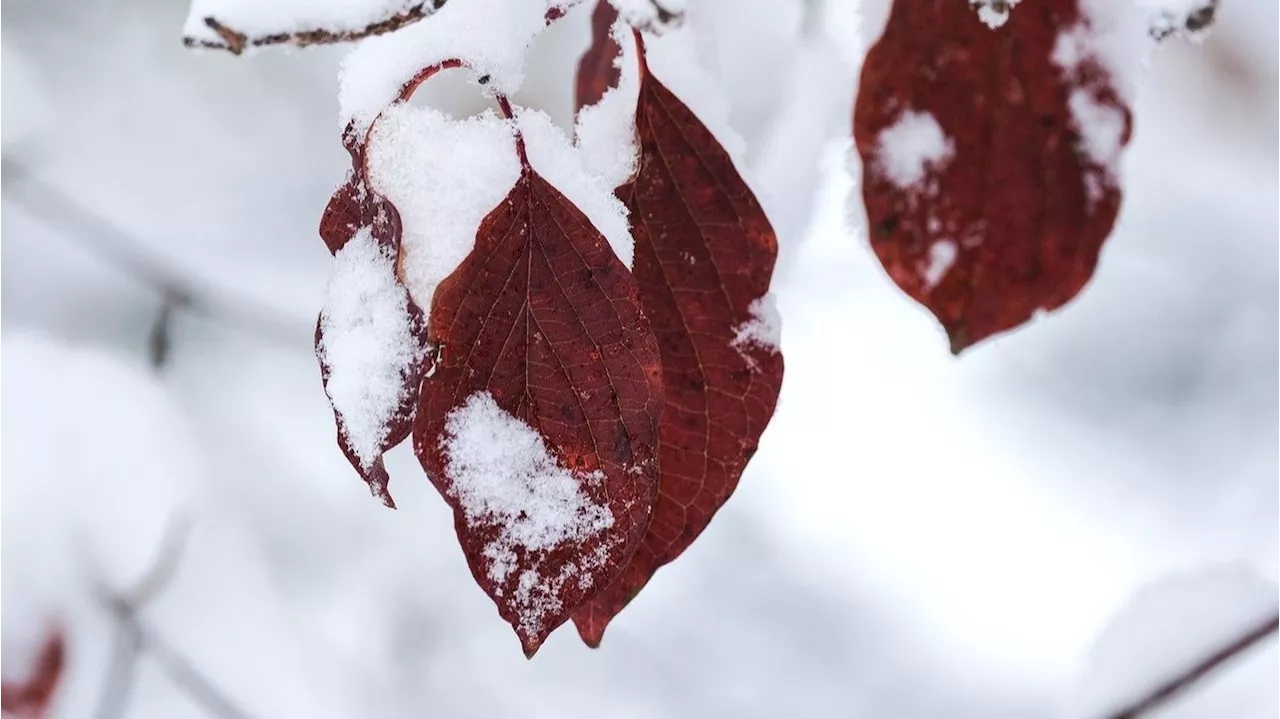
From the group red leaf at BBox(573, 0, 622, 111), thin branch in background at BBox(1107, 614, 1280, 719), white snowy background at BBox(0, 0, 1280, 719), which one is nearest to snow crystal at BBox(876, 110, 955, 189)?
red leaf at BBox(573, 0, 622, 111)

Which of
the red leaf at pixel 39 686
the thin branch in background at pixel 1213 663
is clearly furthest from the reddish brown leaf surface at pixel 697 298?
the red leaf at pixel 39 686

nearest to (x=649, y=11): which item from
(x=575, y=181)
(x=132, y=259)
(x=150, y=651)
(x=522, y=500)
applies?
(x=575, y=181)

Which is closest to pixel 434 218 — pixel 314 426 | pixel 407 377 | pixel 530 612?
pixel 407 377

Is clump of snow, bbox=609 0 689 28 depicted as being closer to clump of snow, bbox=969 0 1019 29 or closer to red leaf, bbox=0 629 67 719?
clump of snow, bbox=969 0 1019 29

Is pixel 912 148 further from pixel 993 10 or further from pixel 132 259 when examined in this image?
pixel 132 259

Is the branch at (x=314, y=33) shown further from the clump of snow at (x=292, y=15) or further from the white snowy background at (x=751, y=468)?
the white snowy background at (x=751, y=468)

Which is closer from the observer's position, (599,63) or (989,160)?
(989,160)

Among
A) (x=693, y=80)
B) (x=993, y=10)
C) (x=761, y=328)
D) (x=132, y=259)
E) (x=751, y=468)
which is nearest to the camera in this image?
(x=993, y=10)
